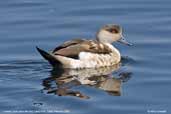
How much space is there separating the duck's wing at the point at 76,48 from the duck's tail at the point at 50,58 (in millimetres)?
123

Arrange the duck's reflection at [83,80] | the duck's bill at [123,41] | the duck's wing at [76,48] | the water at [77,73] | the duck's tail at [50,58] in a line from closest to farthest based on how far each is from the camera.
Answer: the water at [77,73], the duck's reflection at [83,80], the duck's tail at [50,58], the duck's wing at [76,48], the duck's bill at [123,41]

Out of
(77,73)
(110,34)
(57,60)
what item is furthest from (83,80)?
(110,34)

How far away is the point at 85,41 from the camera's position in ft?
56.4

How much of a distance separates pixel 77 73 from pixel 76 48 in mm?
458

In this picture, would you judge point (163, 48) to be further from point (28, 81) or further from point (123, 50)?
point (28, 81)

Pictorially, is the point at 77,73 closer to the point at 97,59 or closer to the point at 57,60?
the point at 57,60

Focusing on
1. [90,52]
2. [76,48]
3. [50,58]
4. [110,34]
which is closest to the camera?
[50,58]

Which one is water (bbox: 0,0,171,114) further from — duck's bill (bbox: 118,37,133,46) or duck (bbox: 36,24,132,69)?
duck (bbox: 36,24,132,69)

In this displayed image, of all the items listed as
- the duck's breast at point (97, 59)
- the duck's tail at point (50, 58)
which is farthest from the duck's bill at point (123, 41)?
the duck's tail at point (50, 58)

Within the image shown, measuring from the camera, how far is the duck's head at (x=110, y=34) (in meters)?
17.9

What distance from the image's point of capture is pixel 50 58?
54.9 ft

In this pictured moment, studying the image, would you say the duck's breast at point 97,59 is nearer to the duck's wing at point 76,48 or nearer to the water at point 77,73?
the duck's wing at point 76,48

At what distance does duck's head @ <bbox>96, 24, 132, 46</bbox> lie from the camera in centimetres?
1789

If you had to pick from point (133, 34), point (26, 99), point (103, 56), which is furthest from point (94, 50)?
point (26, 99)
